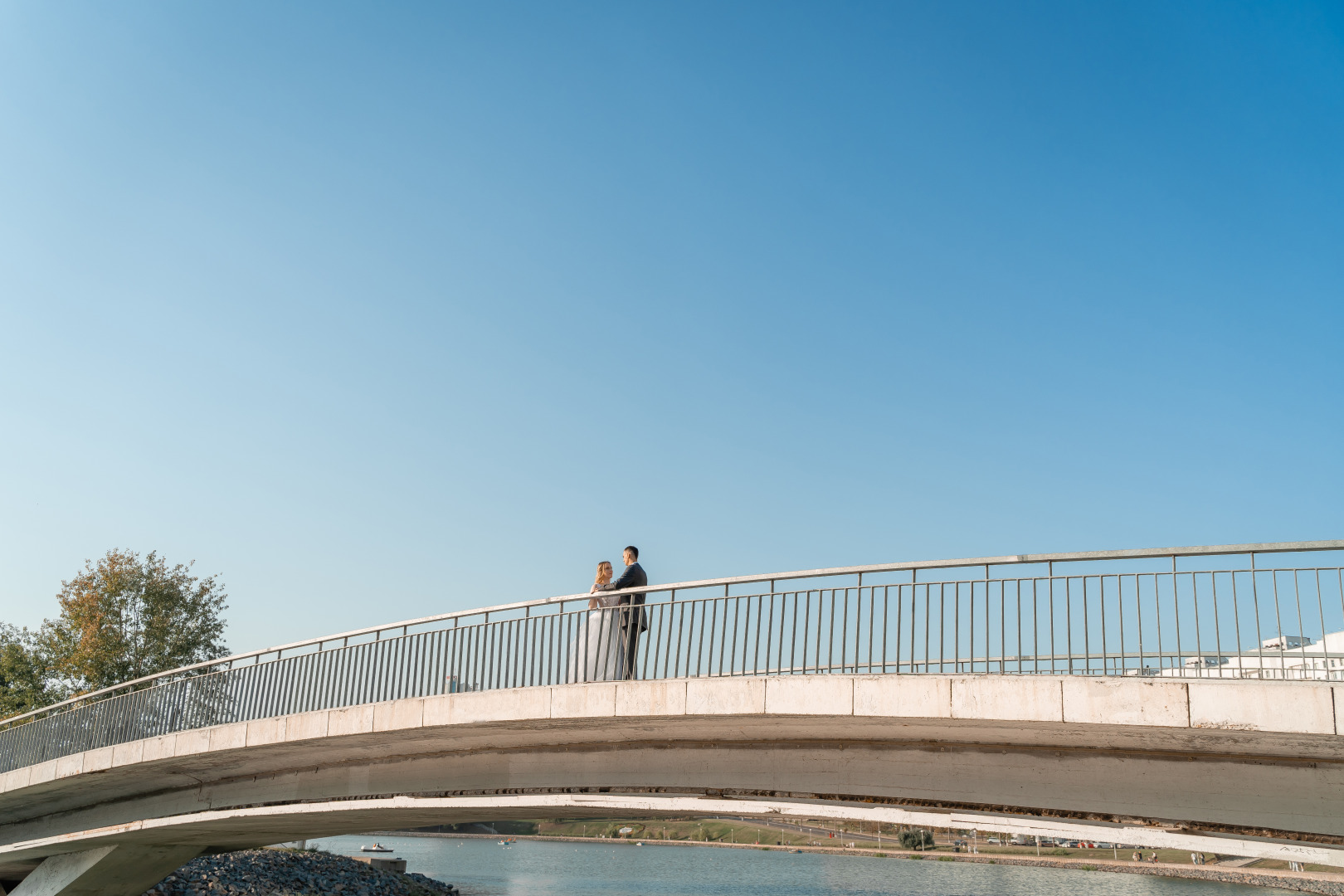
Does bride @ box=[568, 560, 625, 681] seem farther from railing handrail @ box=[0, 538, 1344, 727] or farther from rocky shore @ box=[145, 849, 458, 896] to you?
rocky shore @ box=[145, 849, 458, 896]

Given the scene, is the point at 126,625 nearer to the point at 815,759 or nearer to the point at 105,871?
the point at 105,871

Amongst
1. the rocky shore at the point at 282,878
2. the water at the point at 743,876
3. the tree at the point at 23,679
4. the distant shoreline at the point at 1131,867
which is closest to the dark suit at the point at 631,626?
the rocky shore at the point at 282,878

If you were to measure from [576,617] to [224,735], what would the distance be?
757 centimetres

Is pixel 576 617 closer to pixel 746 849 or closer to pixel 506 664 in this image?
pixel 506 664

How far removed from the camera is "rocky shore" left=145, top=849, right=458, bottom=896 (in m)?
28.5

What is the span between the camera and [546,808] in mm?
15344

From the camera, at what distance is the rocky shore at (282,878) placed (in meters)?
28.5

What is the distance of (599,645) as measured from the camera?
44.0ft

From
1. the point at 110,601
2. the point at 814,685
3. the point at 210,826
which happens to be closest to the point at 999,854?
the point at 110,601

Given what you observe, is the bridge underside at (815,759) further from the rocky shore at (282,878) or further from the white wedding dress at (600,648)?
the rocky shore at (282,878)

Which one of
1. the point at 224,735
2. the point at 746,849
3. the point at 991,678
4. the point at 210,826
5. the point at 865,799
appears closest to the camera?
the point at 991,678

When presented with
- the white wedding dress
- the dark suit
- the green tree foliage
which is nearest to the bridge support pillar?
the white wedding dress

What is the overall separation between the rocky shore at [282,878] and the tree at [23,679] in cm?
Answer: 1117

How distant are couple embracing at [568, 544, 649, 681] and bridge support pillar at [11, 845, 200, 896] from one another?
14.6m
